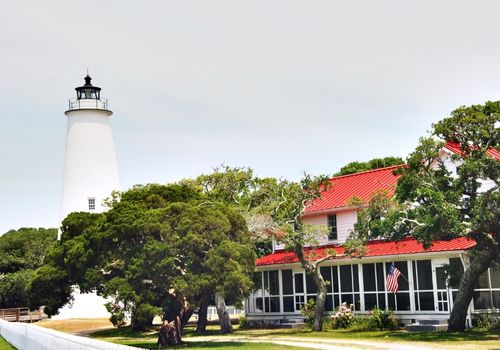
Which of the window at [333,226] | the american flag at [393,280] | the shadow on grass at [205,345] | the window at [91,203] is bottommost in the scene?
the shadow on grass at [205,345]

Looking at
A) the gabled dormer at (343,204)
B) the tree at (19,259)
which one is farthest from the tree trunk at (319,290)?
the tree at (19,259)

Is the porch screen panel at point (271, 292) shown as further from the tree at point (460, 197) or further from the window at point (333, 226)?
the tree at point (460, 197)

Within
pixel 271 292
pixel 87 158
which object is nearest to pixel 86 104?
pixel 87 158

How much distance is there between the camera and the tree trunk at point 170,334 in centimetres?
2836

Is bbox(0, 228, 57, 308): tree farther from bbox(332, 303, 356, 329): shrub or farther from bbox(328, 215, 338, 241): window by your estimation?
bbox(332, 303, 356, 329): shrub

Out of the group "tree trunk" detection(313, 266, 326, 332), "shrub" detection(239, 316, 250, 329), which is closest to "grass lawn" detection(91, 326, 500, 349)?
"tree trunk" detection(313, 266, 326, 332)

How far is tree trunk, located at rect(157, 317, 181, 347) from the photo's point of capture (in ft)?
93.0

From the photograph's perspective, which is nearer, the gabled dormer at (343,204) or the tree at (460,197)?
the tree at (460,197)

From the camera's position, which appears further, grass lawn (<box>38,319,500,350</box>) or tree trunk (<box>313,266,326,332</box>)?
tree trunk (<box>313,266,326,332</box>)

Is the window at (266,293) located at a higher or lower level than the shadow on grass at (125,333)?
higher

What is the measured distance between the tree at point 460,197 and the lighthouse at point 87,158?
26017mm

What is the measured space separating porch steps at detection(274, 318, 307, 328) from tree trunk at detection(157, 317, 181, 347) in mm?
9066

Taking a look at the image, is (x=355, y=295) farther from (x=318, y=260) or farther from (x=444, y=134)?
(x=444, y=134)

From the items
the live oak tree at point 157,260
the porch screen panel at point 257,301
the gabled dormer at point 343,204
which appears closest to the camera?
the live oak tree at point 157,260
